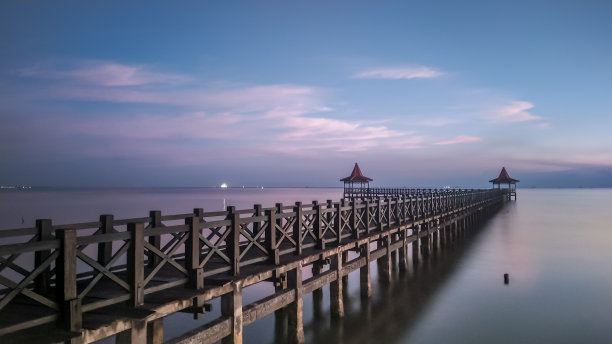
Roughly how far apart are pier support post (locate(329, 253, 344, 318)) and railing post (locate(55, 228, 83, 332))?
8128mm

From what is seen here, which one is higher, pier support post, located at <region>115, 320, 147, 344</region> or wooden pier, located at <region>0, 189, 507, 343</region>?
wooden pier, located at <region>0, 189, 507, 343</region>

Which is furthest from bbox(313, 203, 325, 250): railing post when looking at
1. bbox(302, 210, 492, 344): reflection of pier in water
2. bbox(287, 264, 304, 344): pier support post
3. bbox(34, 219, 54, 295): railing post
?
bbox(34, 219, 54, 295): railing post

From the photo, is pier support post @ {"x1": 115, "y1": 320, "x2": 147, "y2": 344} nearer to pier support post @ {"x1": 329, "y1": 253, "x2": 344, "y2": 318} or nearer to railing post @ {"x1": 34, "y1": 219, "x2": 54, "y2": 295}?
railing post @ {"x1": 34, "y1": 219, "x2": 54, "y2": 295}

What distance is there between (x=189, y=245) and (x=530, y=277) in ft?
61.2

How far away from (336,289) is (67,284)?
8.70 m

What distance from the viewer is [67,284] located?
5285mm

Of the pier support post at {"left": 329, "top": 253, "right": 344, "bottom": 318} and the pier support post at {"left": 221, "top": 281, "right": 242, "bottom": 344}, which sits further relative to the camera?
the pier support post at {"left": 329, "top": 253, "right": 344, "bottom": 318}

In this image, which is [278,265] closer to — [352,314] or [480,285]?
[352,314]

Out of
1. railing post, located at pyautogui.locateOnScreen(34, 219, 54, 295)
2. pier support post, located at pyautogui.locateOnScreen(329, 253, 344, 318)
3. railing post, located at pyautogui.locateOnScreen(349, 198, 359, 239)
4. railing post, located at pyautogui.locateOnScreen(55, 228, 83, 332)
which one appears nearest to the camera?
railing post, located at pyautogui.locateOnScreen(55, 228, 83, 332)

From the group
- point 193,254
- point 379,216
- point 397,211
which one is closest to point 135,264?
point 193,254

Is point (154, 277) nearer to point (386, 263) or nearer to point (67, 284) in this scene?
point (67, 284)

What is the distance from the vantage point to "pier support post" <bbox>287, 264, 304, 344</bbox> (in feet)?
33.5

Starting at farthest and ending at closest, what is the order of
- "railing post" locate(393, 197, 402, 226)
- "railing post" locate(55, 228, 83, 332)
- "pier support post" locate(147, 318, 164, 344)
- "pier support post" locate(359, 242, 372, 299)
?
"railing post" locate(393, 197, 402, 226)
"pier support post" locate(359, 242, 372, 299)
"pier support post" locate(147, 318, 164, 344)
"railing post" locate(55, 228, 83, 332)

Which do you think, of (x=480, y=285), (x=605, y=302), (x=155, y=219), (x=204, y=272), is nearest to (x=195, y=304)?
(x=204, y=272)
